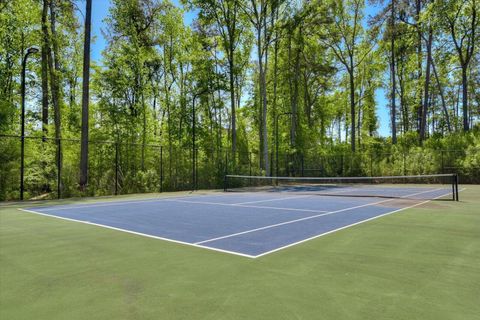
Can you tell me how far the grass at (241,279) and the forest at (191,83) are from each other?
1062 centimetres

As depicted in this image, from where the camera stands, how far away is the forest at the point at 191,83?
1731 cm

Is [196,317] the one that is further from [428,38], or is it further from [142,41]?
[428,38]

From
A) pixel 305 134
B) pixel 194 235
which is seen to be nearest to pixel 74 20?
pixel 194 235

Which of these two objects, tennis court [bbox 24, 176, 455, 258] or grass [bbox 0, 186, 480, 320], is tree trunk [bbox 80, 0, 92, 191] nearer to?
tennis court [bbox 24, 176, 455, 258]

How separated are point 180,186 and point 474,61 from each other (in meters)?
33.8

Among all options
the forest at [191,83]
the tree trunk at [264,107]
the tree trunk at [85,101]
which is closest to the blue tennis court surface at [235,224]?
the tree trunk at [85,101]

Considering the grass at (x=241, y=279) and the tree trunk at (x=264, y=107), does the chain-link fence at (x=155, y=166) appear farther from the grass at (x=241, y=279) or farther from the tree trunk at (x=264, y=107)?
the grass at (x=241, y=279)

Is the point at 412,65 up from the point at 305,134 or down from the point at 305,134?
up

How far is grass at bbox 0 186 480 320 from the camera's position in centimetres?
273

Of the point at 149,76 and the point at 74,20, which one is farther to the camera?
the point at 149,76

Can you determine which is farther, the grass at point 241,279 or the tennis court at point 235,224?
the tennis court at point 235,224

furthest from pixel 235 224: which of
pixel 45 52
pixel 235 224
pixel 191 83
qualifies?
pixel 191 83

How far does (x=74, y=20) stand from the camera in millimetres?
20250

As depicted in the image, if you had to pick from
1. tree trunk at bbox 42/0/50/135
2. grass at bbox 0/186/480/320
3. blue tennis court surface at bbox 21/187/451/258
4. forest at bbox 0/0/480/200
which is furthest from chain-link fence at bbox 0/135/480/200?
grass at bbox 0/186/480/320
